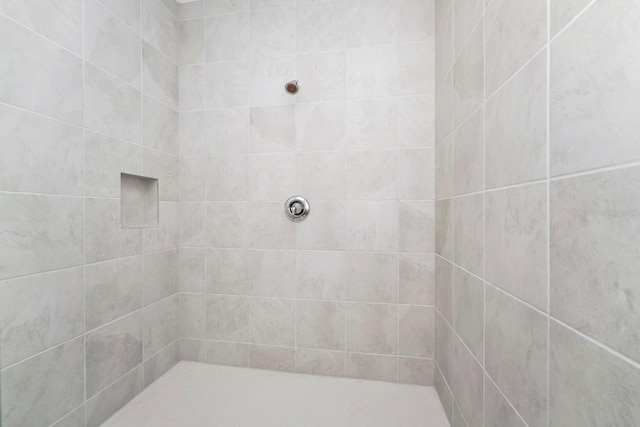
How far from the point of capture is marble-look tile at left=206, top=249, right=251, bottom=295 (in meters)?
1.63

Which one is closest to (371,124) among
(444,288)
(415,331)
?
(444,288)

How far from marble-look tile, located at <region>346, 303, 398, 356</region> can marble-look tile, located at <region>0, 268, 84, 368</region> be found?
117 centimetres

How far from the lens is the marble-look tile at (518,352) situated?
58cm

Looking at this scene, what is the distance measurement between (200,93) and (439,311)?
67.7 inches

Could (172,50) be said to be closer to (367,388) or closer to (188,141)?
(188,141)

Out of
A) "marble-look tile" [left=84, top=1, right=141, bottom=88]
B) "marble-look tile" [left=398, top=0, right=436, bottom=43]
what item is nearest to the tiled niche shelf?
"marble-look tile" [left=84, top=1, right=141, bottom=88]

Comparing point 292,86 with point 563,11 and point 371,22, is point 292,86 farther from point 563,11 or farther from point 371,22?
point 563,11

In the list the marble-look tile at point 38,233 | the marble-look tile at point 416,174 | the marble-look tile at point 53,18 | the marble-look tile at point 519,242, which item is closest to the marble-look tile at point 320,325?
the marble-look tile at point 416,174

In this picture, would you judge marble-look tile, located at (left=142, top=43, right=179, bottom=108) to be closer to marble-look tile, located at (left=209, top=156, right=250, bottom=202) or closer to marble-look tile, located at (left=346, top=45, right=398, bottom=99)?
marble-look tile, located at (left=209, top=156, right=250, bottom=202)

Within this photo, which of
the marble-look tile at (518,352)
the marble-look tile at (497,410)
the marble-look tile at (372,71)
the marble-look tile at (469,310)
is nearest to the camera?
the marble-look tile at (518,352)

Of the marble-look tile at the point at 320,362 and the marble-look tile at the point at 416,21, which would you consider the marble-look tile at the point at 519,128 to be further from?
the marble-look tile at the point at 320,362

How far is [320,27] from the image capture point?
1535mm

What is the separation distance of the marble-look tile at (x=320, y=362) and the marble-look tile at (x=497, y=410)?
0.82m

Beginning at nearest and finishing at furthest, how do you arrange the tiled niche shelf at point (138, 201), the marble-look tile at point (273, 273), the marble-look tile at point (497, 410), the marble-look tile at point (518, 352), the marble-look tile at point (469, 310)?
the marble-look tile at point (518, 352)
the marble-look tile at point (497, 410)
the marble-look tile at point (469, 310)
the tiled niche shelf at point (138, 201)
the marble-look tile at point (273, 273)
